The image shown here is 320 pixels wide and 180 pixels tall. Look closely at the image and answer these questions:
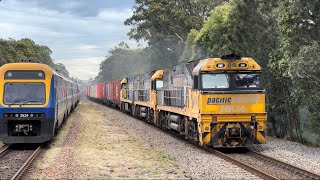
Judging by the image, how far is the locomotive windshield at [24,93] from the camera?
56.4 ft

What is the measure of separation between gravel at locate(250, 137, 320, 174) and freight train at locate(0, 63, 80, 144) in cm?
824

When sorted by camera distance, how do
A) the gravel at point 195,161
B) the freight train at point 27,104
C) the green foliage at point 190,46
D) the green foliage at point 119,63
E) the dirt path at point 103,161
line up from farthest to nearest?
the green foliage at point 119,63 → the green foliage at point 190,46 → the freight train at point 27,104 → the gravel at point 195,161 → the dirt path at point 103,161

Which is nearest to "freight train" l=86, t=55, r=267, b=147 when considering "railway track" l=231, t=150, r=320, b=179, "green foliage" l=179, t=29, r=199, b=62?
"railway track" l=231, t=150, r=320, b=179

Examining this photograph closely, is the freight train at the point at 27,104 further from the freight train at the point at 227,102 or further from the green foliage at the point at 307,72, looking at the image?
the green foliage at the point at 307,72

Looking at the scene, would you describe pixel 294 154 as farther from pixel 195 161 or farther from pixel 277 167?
pixel 195 161

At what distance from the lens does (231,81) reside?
638 inches

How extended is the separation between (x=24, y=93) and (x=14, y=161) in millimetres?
3672

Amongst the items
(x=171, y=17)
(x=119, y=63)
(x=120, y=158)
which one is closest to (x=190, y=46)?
(x=171, y=17)

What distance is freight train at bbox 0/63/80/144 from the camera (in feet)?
55.7

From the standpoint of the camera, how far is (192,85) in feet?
55.5

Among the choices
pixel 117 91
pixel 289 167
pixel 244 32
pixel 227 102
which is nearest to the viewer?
pixel 289 167

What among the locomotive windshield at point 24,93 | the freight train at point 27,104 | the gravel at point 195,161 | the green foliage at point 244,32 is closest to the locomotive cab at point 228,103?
the gravel at point 195,161

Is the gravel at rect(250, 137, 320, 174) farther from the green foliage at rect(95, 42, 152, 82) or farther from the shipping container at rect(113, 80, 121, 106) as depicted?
the green foliage at rect(95, 42, 152, 82)

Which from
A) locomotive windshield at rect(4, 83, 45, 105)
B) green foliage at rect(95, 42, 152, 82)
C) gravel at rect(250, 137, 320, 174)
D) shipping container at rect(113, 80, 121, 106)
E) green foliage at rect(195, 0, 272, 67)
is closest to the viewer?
gravel at rect(250, 137, 320, 174)
